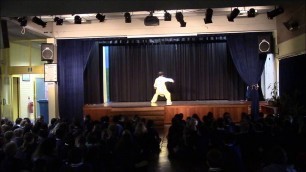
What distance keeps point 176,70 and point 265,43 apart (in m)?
4.97

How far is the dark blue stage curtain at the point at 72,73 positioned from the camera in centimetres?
1374

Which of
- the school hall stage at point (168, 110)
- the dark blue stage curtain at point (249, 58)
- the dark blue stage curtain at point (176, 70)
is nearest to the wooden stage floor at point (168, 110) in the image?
the school hall stage at point (168, 110)

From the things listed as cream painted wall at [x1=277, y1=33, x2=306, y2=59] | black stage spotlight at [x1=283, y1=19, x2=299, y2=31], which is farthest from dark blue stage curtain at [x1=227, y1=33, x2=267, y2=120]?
black stage spotlight at [x1=283, y1=19, x2=299, y2=31]

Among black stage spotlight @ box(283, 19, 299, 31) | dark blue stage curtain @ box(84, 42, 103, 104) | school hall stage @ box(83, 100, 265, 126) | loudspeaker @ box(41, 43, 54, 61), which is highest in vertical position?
black stage spotlight @ box(283, 19, 299, 31)

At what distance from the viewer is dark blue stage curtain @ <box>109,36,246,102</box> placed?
15.9 metres

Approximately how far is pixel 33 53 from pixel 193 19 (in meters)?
7.26

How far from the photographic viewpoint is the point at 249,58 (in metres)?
13.4

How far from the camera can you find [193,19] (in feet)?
42.9

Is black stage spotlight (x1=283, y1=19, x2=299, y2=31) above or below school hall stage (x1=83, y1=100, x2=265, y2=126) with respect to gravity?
above

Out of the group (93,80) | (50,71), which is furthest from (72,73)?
(93,80)

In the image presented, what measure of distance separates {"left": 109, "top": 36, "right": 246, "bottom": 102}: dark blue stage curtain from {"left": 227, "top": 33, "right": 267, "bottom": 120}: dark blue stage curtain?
2210 millimetres

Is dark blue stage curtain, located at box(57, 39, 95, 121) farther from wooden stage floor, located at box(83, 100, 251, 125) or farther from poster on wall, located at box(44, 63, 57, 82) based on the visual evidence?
wooden stage floor, located at box(83, 100, 251, 125)

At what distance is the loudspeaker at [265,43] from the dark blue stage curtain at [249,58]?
2.32ft

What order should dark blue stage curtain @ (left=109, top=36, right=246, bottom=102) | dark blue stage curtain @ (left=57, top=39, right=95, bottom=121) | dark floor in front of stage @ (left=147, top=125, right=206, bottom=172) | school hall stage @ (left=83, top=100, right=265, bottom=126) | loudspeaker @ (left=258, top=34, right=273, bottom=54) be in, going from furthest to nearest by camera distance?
dark blue stage curtain @ (left=109, top=36, right=246, bottom=102) < dark blue stage curtain @ (left=57, top=39, right=95, bottom=121) < school hall stage @ (left=83, top=100, right=265, bottom=126) < loudspeaker @ (left=258, top=34, right=273, bottom=54) < dark floor in front of stage @ (left=147, top=125, right=206, bottom=172)
